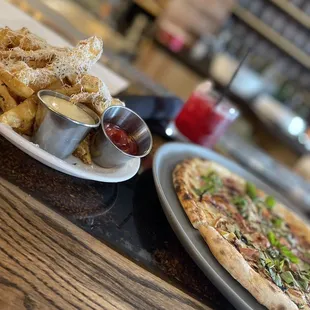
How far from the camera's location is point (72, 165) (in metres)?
0.98

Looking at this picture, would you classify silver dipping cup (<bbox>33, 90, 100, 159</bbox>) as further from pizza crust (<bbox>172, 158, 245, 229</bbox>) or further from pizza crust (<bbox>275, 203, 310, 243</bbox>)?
pizza crust (<bbox>275, 203, 310, 243</bbox>)

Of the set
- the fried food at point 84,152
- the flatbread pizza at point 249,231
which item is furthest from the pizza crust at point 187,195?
the fried food at point 84,152

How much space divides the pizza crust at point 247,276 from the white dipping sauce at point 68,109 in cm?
46

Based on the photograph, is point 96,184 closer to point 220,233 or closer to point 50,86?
point 50,86

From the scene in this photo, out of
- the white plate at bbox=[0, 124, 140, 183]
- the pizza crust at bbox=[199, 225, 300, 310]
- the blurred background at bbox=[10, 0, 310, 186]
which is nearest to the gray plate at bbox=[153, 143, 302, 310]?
the pizza crust at bbox=[199, 225, 300, 310]

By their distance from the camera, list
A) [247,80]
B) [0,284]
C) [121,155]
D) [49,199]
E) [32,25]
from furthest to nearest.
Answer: [247,80], [32,25], [121,155], [49,199], [0,284]

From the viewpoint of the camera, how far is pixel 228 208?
4.75 ft

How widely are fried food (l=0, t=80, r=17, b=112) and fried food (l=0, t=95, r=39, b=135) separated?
0.04m

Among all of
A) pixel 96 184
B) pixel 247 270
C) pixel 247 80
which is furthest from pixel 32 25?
pixel 247 80

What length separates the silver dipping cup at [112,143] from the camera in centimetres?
104

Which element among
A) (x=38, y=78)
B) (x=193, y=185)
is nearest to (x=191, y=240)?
(x=193, y=185)

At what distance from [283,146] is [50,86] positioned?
4458mm

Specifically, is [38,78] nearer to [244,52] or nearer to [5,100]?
[5,100]

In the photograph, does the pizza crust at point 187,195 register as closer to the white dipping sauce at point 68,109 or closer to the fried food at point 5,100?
the white dipping sauce at point 68,109
